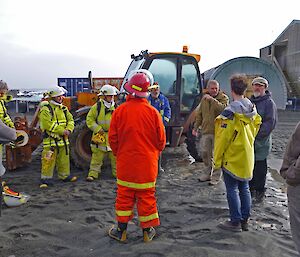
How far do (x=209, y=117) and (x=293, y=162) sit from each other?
3.14 metres

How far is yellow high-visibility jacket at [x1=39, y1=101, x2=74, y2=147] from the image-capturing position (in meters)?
4.98

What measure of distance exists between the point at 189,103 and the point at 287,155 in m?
4.66

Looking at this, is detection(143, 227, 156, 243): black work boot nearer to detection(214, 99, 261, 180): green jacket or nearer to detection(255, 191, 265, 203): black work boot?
detection(214, 99, 261, 180): green jacket

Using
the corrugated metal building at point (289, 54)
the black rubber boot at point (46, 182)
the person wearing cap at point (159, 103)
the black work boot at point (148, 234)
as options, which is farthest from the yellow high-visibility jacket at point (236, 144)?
the corrugated metal building at point (289, 54)

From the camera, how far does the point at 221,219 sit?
12.8 ft

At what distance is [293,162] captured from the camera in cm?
215

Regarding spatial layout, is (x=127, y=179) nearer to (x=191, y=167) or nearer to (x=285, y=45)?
(x=191, y=167)

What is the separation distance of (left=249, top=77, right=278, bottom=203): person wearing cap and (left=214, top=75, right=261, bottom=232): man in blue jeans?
728 millimetres

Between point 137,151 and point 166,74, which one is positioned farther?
point 166,74

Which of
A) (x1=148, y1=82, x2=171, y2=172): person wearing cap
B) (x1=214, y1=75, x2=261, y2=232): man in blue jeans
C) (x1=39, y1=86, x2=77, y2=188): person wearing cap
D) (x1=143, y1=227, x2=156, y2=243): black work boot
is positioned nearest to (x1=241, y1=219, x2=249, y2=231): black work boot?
(x1=214, y1=75, x2=261, y2=232): man in blue jeans

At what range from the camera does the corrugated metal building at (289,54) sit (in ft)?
64.8

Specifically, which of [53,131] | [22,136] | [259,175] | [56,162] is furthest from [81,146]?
[259,175]

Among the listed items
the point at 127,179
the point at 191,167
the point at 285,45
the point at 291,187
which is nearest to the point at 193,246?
the point at 127,179

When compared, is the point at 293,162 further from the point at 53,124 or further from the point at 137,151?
the point at 53,124
